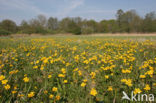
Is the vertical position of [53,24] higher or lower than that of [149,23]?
higher

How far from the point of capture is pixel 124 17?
45.8 meters

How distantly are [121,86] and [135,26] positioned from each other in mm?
44264

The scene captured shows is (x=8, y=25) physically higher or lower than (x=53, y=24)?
lower

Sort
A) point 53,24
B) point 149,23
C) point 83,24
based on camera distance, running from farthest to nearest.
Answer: point 53,24 < point 83,24 < point 149,23

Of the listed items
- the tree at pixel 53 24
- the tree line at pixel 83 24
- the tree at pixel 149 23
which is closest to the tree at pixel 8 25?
the tree line at pixel 83 24

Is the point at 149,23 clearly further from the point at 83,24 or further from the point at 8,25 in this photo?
the point at 8,25

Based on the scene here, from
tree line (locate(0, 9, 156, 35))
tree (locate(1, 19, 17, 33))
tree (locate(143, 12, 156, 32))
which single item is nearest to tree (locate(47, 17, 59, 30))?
tree line (locate(0, 9, 156, 35))

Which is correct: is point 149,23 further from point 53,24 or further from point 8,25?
point 8,25

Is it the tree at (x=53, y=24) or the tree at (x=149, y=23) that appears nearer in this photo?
the tree at (x=149, y=23)

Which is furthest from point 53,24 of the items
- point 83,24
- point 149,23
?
point 149,23

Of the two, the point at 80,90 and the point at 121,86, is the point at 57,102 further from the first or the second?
the point at 121,86

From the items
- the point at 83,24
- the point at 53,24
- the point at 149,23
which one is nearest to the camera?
the point at 149,23

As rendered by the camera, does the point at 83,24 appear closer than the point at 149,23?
No

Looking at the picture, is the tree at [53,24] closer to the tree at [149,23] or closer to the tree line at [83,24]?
the tree line at [83,24]
